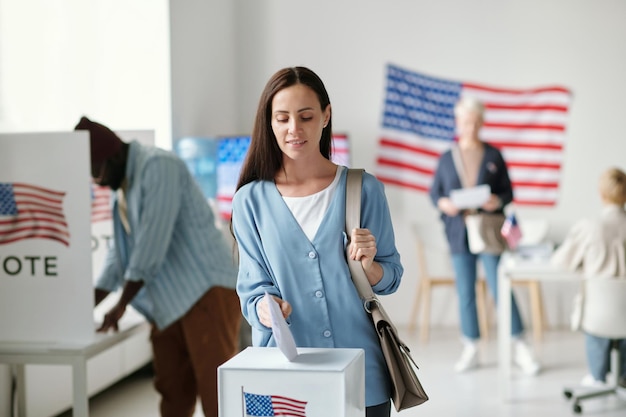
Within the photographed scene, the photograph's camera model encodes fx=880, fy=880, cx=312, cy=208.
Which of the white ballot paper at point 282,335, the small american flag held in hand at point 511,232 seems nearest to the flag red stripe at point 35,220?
the white ballot paper at point 282,335

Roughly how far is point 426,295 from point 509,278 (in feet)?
6.63

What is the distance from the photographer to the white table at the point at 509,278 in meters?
4.89

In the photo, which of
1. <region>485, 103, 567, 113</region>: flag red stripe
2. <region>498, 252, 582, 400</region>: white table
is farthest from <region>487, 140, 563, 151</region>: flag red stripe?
<region>498, 252, 582, 400</region>: white table

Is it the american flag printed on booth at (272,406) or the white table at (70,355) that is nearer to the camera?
the american flag printed on booth at (272,406)

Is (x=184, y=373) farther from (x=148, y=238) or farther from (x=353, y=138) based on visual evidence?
(x=353, y=138)

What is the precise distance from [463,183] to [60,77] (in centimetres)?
267

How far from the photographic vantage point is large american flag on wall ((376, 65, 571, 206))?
7.36 meters

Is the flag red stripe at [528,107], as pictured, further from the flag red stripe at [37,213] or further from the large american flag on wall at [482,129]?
the flag red stripe at [37,213]

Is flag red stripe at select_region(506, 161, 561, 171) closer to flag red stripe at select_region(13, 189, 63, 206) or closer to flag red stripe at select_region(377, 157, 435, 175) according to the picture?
flag red stripe at select_region(377, 157, 435, 175)

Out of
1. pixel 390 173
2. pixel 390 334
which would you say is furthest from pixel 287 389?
pixel 390 173

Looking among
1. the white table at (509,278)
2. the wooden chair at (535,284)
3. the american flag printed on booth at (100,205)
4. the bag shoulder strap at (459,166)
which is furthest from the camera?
the wooden chair at (535,284)

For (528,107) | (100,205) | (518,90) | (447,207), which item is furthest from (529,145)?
(100,205)

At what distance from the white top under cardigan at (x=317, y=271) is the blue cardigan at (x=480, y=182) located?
3.74 m

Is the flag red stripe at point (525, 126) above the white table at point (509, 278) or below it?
above
